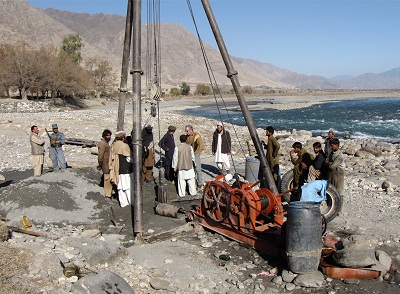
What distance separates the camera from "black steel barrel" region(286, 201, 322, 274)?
6492mm

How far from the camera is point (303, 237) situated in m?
6.50

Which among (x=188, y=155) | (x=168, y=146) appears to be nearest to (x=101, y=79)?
(x=168, y=146)

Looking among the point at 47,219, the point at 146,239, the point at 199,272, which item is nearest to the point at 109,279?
the point at 199,272

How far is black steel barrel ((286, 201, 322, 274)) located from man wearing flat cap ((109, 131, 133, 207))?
4386 mm

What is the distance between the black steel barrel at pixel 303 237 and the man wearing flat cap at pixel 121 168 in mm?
4386

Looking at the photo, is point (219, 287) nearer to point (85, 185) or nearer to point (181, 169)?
point (181, 169)

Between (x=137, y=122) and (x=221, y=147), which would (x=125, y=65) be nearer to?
(x=137, y=122)

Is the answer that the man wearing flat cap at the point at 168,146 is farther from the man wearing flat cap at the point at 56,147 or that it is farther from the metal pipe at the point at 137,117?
the man wearing flat cap at the point at 56,147

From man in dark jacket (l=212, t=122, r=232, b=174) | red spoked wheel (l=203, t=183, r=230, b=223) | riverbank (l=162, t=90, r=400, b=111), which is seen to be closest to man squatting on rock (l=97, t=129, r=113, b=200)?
red spoked wheel (l=203, t=183, r=230, b=223)

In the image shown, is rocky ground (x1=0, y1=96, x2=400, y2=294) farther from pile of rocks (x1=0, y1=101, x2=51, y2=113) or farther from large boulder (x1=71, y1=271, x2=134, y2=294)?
pile of rocks (x1=0, y1=101, x2=51, y2=113)

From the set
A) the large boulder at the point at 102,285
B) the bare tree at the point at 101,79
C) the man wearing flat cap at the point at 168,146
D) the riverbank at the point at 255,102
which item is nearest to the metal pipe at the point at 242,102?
the man wearing flat cap at the point at 168,146

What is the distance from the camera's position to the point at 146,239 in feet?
27.6

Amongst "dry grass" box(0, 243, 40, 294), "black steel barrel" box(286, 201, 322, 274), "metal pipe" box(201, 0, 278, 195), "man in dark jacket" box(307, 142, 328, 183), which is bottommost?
"dry grass" box(0, 243, 40, 294)

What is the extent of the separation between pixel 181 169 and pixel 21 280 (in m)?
5.19
